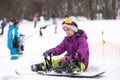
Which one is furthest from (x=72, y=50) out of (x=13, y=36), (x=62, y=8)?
(x=62, y=8)

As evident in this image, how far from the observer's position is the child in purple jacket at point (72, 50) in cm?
682

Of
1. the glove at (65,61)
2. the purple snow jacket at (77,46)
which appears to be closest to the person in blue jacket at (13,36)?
the purple snow jacket at (77,46)

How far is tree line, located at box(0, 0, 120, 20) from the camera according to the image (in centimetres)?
4794

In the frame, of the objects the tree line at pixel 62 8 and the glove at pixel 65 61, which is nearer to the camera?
the glove at pixel 65 61

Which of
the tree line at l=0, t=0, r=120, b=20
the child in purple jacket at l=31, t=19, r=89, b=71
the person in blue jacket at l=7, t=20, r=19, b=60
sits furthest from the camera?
the tree line at l=0, t=0, r=120, b=20

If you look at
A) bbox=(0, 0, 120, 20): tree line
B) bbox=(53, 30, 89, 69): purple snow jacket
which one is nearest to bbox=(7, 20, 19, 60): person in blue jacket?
bbox=(53, 30, 89, 69): purple snow jacket

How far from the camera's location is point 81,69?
22.1ft

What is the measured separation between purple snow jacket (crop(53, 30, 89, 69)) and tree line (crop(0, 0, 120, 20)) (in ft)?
128

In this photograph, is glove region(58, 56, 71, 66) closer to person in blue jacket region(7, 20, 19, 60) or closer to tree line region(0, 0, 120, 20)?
person in blue jacket region(7, 20, 19, 60)

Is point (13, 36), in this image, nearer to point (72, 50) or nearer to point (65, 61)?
point (72, 50)

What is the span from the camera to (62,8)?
59.9 metres

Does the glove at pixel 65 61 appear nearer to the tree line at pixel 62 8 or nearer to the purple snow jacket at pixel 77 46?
the purple snow jacket at pixel 77 46

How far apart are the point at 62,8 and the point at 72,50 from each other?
53022 millimetres

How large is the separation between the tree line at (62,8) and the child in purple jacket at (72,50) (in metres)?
39.0
